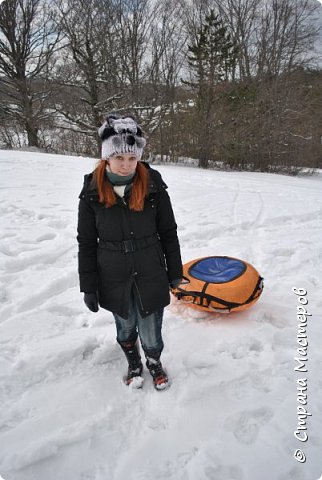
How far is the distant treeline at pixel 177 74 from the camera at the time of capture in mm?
14273

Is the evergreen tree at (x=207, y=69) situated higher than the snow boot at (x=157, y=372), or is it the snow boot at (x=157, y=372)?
the evergreen tree at (x=207, y=69)

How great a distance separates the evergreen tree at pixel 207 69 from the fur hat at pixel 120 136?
44.9ft

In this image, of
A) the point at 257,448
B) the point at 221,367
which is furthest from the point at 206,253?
the point at 257,448

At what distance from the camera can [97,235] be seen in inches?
70.6

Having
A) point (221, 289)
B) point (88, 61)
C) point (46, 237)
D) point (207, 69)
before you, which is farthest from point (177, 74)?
point (221, 289)

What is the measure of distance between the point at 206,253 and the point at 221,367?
185cm

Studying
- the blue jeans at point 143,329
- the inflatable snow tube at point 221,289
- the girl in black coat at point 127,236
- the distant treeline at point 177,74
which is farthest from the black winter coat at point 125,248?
the distant treeline at point 177,74

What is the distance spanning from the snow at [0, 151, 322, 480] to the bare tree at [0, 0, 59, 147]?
15.2 meters

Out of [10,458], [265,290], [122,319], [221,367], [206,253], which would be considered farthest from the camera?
[206,253]

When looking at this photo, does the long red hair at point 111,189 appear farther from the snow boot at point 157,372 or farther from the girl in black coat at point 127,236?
the snow boot at point 157,372

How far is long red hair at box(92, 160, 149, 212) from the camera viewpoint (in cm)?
166

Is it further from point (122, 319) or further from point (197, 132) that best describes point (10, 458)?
point (197, 132)

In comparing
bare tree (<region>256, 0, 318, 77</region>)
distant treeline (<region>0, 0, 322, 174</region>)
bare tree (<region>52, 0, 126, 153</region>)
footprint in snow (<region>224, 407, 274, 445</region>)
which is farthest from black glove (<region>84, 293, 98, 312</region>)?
bare tree (<region>256, 0, 318, 77</region>)

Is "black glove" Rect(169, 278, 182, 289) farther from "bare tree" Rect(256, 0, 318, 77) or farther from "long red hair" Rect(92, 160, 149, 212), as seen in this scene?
"bare tree" Rect(256, 0, 318, 77)
